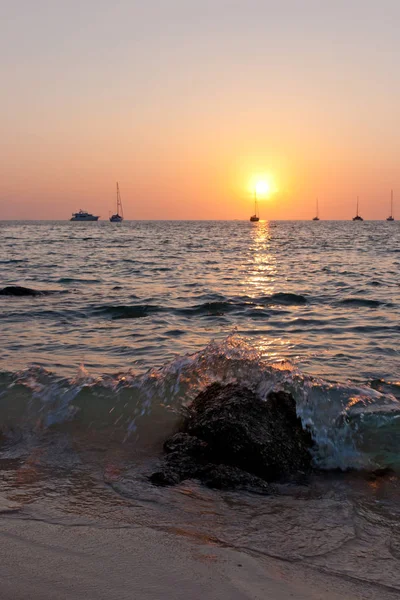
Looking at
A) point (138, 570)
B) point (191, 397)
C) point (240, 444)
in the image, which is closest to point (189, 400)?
point (191, 397)

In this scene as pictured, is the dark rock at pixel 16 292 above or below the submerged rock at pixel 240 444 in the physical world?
above

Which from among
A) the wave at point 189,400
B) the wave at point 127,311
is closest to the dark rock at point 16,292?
the wave at point 127,311

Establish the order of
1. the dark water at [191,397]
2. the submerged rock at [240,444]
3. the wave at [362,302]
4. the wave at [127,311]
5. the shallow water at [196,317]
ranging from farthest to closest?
the wave at [362,302] → the wave at [127,311] → the shallow water at [196,317] → the submerged rock at [240,444] → the dark water at [191,397]

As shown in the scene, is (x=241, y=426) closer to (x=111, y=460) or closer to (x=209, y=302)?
(x=111, y=460)

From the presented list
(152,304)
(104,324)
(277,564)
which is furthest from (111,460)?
(152,304)

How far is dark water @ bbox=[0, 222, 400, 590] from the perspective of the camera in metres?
4.02

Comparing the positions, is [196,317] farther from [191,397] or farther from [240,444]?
[240,444]

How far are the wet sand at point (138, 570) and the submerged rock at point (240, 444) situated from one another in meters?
1.14

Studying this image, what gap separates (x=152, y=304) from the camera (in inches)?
570

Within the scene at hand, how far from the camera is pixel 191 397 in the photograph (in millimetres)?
6578

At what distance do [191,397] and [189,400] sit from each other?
57 mm

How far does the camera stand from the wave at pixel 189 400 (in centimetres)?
571

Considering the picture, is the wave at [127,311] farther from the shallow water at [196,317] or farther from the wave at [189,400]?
the wave at [189,400]

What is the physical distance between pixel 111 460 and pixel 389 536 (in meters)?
2.47
